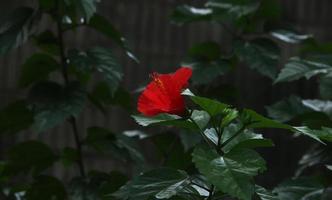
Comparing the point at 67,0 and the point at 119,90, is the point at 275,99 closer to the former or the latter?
the point at 119,90

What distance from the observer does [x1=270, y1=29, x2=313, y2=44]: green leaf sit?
1.69m

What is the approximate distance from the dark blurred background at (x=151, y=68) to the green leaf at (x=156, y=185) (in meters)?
1.64

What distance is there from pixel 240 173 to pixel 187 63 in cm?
82

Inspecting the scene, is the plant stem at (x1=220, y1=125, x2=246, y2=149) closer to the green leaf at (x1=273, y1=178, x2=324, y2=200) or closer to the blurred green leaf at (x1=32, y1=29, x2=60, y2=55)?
the green leaf at (x1=273, y1=178, x2=324, y2=200)

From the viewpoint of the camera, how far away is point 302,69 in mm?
1368

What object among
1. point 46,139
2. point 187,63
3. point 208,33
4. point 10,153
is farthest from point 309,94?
point 10,153

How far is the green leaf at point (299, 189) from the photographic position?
1.21 m

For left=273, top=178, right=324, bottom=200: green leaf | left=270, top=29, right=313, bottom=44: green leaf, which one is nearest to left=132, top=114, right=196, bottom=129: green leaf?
left=273, top=178, right=324, bottom=200: green leaf

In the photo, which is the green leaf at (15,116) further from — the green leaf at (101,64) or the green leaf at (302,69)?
the green leaf at (302,69)

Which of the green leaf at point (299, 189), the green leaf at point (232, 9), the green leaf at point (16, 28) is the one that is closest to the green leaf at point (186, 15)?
the green leaf at point (232, 9)

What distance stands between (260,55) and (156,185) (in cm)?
73

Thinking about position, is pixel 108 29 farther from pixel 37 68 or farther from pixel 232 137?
pixel 232 137

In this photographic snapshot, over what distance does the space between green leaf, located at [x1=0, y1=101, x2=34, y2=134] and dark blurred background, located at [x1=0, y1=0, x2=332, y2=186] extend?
1.10 meters

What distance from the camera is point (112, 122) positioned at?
2742 mm
